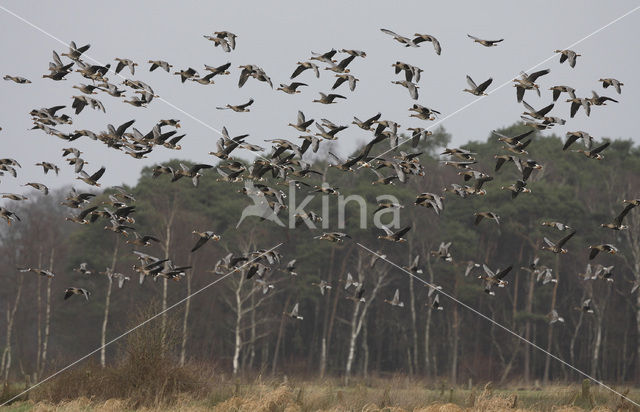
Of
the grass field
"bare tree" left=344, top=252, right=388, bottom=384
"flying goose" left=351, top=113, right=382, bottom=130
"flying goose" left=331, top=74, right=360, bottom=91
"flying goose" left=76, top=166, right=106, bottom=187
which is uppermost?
"flying goose" left=331, top=74, right=360, bottom=91

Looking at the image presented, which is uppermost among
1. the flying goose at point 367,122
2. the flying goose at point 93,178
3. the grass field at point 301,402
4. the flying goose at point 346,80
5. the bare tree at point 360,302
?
the flying goose at point 346,80

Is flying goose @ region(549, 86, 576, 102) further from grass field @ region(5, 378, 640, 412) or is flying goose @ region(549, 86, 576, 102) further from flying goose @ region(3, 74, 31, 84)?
flying goose @ region(3, 74, 31, 84)

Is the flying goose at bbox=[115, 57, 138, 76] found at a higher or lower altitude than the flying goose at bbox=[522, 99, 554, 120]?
higher

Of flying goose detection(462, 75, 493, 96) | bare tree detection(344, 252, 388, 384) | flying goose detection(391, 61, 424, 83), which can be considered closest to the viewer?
flying goose detection(462, 75, 493, 96)

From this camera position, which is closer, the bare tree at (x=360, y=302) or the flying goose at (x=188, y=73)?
the flying goose at (x=188, y=73)

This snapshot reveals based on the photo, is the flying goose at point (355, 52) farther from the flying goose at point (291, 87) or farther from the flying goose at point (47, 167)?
the flying goose at point (47, 167)

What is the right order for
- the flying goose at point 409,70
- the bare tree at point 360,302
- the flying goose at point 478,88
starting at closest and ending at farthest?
the flying goose at point 478,88, the flying goose at point 409,70, the bare tree at point 360,302

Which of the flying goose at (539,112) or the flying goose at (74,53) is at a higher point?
the flying goose at (74,53)

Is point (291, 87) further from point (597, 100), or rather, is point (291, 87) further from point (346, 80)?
point (597, 100)

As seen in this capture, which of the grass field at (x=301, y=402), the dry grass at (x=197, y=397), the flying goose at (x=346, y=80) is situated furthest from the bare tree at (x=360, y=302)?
the flying goose at (x=346, y=80)

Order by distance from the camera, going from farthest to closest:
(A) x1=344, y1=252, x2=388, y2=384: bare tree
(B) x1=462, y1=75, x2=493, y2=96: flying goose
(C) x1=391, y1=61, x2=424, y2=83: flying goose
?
(A) x1=344, y1=252, x2=388, y2=384: bare tree < (C) x1=391, y1=61, x2=424, y2=83: flying goose < (B) x1=462, y1=75, x2=493, y2=96: flying goose

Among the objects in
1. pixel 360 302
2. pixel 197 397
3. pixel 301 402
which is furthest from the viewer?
pixel 360 302

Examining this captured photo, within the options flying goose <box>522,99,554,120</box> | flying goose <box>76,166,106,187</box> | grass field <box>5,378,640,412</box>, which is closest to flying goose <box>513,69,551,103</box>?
flying goose <box>522,99,554,120</box>

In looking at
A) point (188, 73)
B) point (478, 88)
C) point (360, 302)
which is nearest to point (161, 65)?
point (188, 73)
